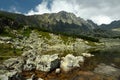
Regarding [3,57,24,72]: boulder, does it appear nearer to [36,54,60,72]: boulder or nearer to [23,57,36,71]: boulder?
[23,57,36,71]: boulder

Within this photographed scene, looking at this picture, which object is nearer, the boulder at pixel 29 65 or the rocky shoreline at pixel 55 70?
the rocky shoreline at pixel 55 70

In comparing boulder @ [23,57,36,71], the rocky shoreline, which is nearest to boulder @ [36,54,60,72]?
the rocky shoreline

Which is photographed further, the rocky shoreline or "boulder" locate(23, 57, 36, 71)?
"boulder" locate(23, 57, 36, 71)

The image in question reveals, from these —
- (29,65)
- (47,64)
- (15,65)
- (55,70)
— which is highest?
(15,65)

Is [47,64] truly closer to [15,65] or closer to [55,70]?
[55,70]

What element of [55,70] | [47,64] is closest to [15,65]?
[47,64]

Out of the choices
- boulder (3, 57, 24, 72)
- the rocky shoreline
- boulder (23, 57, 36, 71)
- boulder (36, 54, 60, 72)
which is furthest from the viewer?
boulder (23, 57, 36, 71)

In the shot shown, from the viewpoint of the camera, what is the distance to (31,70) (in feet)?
220

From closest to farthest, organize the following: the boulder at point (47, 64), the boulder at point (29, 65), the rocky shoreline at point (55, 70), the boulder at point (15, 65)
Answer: the rocky shoreline at point (55, 70) < the boulder at point (47, 64) < the boulder at point (15, 65) < the boulder at point (29, 65)

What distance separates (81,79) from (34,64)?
22653mm

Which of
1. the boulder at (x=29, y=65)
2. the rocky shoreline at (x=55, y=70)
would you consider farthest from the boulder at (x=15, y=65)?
the boulder at (x=29, y=65)

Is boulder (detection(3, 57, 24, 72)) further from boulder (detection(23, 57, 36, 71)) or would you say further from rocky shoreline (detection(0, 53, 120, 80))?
boulder (detection(23, 57, 36, 71))

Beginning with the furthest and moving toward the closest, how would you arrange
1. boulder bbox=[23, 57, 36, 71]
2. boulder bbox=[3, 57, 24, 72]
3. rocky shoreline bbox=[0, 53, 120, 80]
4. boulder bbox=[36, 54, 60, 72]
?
1. boulder bbox=[23, 57, 36, 71]
2. boulder bbox=[3, 57, 24, 72]
3. boulder bbox=[36, 54, 60, 72]
4. rocky shoreline bbox=[0, 53, 120, 80]

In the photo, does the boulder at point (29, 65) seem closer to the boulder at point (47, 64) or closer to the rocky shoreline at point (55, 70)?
the rocky shoreline at point (55, 70)
